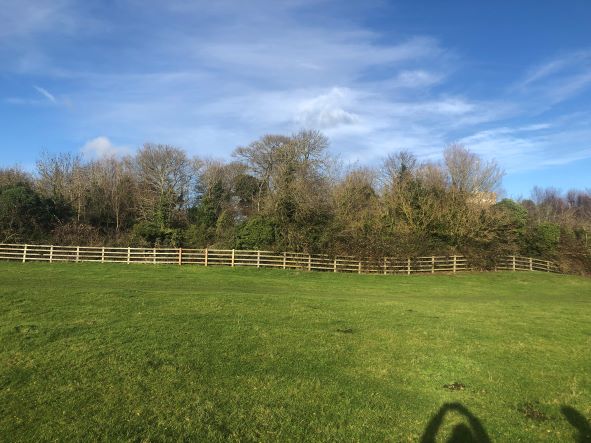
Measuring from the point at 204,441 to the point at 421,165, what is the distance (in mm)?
41348

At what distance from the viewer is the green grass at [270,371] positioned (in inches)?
200

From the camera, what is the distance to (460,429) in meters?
5.30

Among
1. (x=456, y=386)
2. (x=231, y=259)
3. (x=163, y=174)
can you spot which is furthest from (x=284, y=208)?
(x=456, y=386)

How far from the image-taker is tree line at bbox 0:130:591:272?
3409cm

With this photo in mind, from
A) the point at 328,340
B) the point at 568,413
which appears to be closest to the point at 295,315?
the point at 328,340

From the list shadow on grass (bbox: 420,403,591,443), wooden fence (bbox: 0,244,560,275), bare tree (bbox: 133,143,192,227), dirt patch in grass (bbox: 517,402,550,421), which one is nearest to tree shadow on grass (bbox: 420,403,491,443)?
shadow on grass (bbox: 420,403,591,443)

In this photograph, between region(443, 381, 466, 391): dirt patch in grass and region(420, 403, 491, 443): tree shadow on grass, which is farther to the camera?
region(443, 381, 466, 391): dirt patch in grass

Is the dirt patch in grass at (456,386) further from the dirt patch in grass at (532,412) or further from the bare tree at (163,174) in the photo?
the bare tree at (163,174)

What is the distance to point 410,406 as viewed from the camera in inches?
233

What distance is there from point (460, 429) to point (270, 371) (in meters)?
2.77

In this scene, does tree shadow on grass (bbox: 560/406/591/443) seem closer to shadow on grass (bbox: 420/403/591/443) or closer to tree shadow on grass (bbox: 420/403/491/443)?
shadow on grass (bbox: 420/403/591/443)

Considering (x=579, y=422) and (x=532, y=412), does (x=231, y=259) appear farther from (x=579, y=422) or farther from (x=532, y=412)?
(x=579, y=422)

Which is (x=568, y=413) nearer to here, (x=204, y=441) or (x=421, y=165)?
(x=204, y=441)

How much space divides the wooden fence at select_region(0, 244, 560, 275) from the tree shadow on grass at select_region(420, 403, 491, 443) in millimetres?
24916
